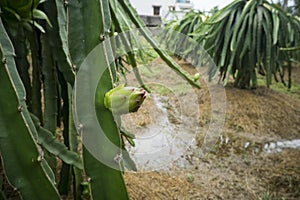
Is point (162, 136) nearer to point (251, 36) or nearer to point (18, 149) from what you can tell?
point (18, 149)

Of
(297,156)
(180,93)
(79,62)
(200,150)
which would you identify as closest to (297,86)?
(297,156)

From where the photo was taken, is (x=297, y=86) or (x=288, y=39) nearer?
(x=288, y=39)

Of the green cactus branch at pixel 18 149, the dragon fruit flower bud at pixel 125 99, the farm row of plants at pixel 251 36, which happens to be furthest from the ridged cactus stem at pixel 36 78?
the farm row of plants at pixel 251 36

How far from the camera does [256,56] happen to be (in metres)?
1.56

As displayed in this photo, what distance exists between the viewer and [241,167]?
103 centimetres

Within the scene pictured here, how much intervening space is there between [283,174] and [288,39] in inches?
31.4

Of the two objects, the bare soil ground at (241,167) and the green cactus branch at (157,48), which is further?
the bare soil ground at (241,167)

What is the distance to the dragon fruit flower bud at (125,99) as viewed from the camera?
26 cm

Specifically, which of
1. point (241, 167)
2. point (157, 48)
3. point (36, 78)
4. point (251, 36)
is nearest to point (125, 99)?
point (157, 48)

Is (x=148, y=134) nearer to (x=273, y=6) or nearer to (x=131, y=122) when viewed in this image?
(x=131, y=122)

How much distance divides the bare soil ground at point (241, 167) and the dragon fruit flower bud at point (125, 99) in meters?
0.34

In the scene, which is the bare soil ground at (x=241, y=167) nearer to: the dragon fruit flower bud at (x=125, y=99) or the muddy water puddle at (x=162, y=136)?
the muddy water puddle at (x=162, y=136)

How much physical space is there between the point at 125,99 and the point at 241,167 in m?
0.87

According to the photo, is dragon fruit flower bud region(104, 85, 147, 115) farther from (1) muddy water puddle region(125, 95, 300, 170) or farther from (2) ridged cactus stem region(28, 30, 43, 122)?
(2) ridged cactus stem region(28, 30, 43, 122)
